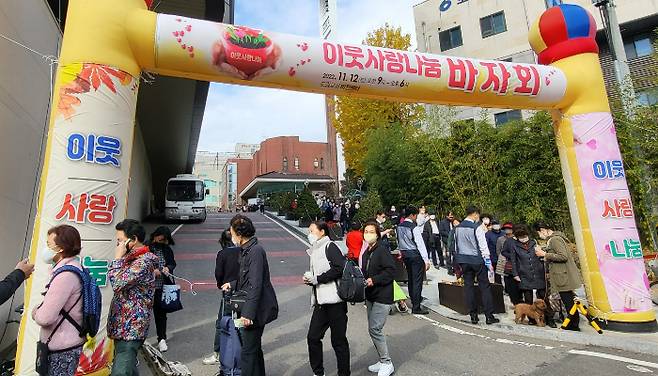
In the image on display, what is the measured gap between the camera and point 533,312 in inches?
236

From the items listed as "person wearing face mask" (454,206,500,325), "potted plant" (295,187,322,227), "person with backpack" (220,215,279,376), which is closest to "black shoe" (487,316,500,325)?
"person wearing face mask" (454,206,500,325)

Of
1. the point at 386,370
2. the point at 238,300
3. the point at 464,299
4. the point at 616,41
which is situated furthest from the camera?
the point at 616,41

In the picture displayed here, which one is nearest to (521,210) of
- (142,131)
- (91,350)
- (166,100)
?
(91,350)

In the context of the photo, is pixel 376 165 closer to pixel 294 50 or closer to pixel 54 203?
pixel 294 50

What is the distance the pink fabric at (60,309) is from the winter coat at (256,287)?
1.27 metres

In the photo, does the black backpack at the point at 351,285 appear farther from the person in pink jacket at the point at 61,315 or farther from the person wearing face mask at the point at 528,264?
the person wearing face mask at the point at 528,264

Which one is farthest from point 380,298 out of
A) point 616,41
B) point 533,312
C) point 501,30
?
point 501,30

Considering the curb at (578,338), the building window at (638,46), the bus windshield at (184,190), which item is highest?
the building window at (638,46)

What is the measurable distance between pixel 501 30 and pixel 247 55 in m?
22.3

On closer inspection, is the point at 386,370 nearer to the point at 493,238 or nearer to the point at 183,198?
the point at 493,238

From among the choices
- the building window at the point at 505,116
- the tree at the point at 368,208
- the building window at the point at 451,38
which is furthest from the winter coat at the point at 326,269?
the building window at the point at 451,38

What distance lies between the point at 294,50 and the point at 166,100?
14119 mm

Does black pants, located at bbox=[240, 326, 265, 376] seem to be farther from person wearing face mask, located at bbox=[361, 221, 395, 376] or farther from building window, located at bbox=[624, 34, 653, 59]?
building window, located at bbox=[624, 34, 653, 59]

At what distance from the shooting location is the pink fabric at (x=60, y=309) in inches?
102
